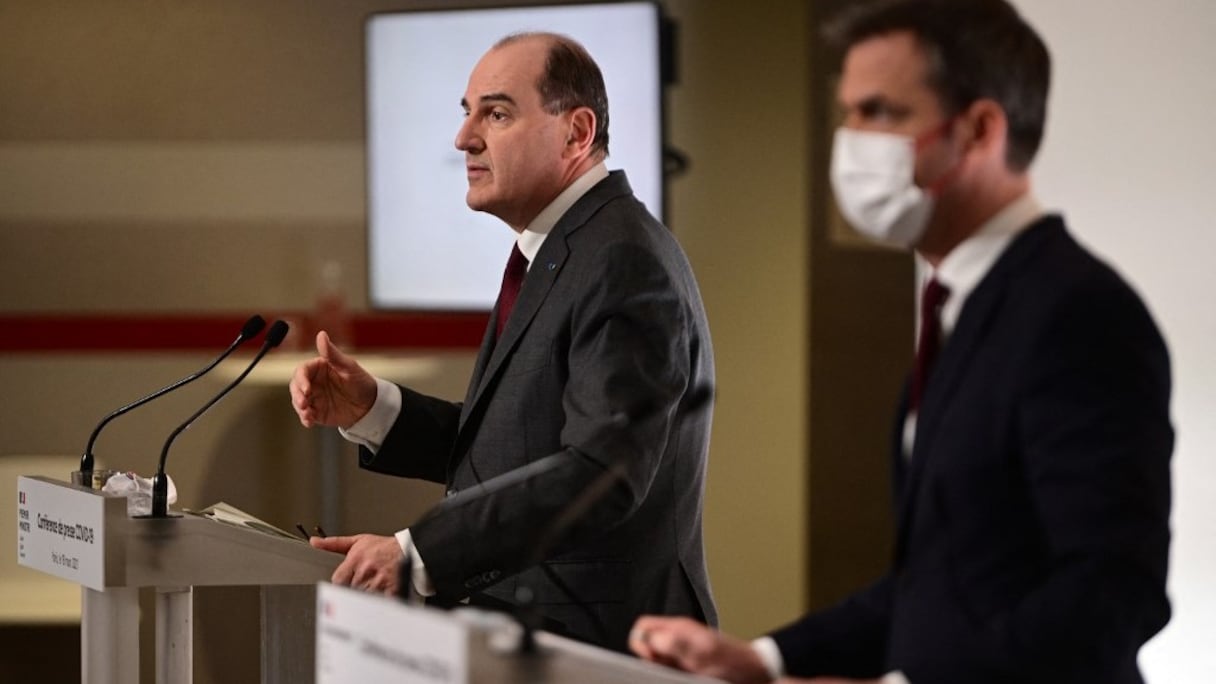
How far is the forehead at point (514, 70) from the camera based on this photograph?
248cm

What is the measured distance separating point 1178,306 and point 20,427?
12.1ft

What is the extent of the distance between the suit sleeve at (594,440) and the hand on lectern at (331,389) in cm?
40

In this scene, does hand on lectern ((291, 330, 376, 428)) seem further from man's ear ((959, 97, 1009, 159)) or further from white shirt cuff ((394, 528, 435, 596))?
man's ear ((959, 97, 1009, 159))

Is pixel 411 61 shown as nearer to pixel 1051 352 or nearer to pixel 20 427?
pixel 20 427

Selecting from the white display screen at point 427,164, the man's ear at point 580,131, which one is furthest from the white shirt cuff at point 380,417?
the white display screen at point 427,164

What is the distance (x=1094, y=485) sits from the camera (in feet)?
4.23

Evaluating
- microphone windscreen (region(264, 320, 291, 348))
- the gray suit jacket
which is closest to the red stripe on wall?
the gray suit jacket

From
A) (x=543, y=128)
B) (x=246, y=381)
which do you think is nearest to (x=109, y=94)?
(x=246, y=381)

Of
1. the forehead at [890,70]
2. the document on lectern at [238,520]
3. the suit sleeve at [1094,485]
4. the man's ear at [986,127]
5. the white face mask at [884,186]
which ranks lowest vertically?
the document on lectern at [238,520]

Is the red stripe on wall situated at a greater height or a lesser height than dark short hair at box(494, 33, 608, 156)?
lesser

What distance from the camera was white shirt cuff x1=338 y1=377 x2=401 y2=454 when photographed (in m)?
2.58

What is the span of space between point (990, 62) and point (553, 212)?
3.56 ft

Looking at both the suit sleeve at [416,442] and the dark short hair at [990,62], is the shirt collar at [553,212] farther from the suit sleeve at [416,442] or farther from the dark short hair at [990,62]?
the dark short hair at [990,62]

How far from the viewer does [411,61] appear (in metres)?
4.88
